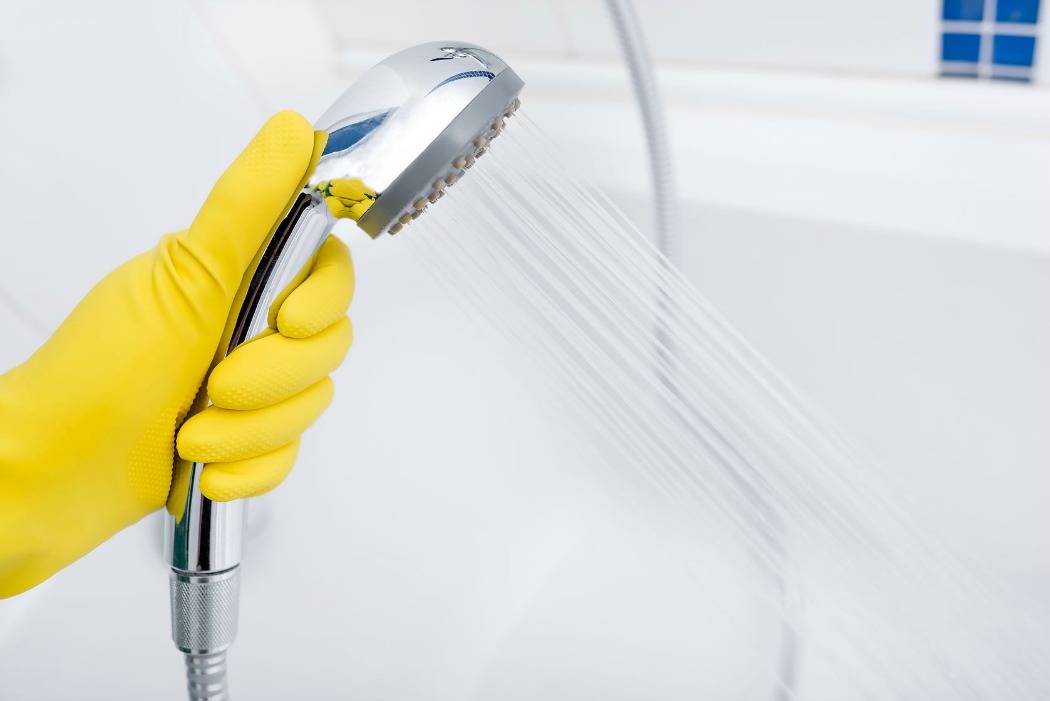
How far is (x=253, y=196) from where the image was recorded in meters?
0.41

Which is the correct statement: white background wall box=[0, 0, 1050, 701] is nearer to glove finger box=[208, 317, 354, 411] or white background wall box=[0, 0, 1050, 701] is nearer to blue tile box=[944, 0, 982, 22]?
blue tile box=[944, 0, 982, 22]

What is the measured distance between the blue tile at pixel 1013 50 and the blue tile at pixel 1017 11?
0.04ft

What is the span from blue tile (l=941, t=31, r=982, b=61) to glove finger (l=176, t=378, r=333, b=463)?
596 mm

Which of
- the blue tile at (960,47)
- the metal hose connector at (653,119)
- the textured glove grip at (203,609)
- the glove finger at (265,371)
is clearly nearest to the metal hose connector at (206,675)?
the textured glove grip at (203,609)

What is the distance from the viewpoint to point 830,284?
30.9 inches

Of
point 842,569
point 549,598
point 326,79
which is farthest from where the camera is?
point 326,79

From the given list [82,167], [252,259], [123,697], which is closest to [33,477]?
[252,259]

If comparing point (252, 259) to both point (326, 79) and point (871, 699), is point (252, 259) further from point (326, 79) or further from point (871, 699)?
point (326, 79)

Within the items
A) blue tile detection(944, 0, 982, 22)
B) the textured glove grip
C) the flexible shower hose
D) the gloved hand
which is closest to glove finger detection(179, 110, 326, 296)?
the gloved hand

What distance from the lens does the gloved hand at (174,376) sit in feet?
1.38

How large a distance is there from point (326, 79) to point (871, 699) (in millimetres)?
819

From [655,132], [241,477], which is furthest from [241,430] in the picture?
[655,132]

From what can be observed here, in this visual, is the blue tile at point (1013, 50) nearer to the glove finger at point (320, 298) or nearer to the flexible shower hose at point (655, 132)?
the flexible shower hose at point (655, 132)

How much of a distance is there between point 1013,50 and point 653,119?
0.30 meters
